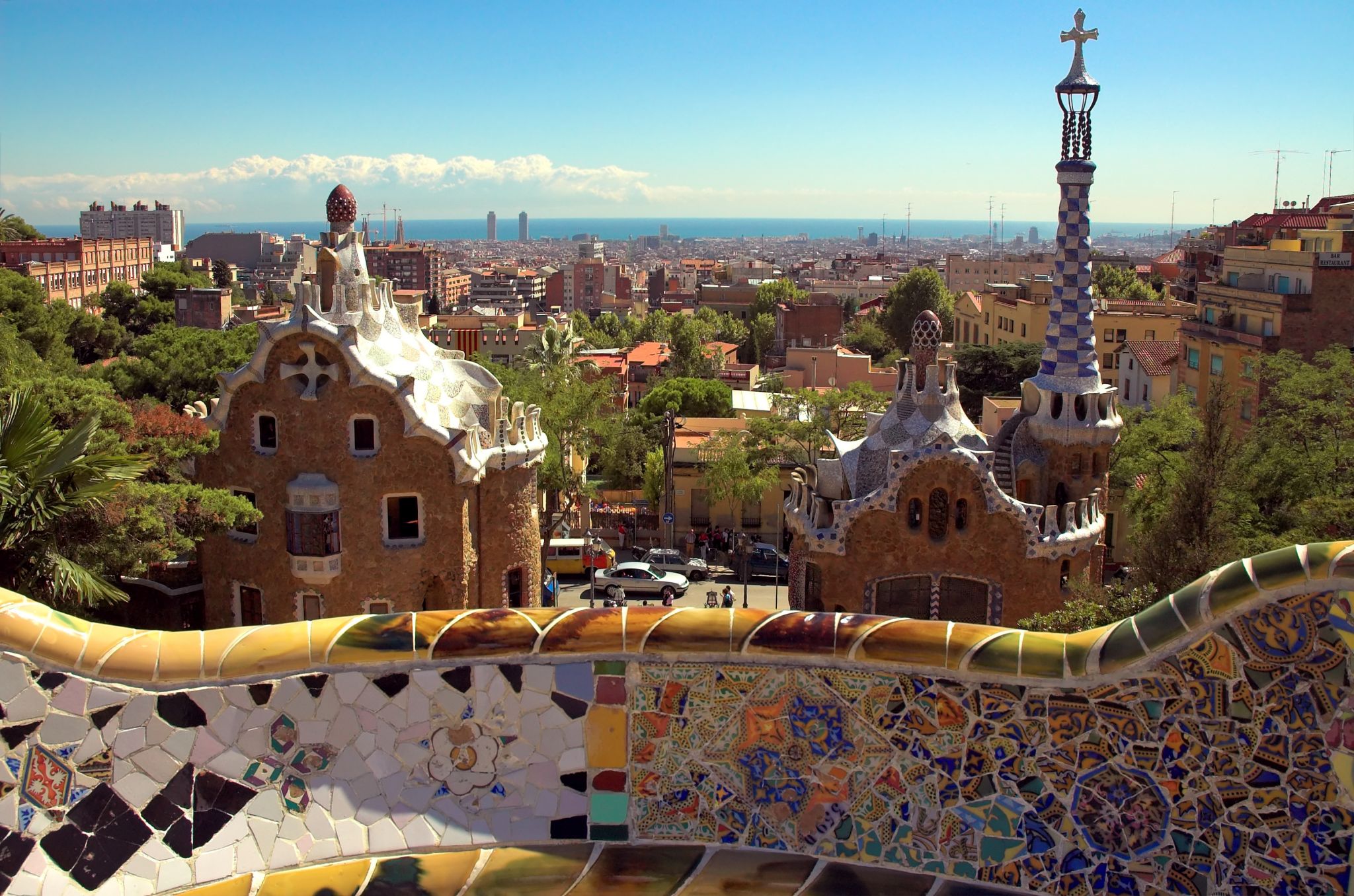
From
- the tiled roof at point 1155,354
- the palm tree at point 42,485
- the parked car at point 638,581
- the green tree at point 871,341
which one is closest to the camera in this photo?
the palm tree at point 42,485

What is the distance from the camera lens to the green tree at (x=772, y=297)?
4592 inches

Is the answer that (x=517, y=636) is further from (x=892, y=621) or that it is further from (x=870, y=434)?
(x=870, y=434)

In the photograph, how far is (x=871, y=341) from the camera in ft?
293

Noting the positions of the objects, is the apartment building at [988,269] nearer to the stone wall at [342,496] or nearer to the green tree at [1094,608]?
the green tree at [1094,608]

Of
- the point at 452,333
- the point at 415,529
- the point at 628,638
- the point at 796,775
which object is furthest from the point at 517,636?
the point at 452,333

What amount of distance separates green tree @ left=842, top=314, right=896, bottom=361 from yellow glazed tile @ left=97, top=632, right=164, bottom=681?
8119 centimetres

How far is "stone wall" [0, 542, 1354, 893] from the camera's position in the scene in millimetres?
5840

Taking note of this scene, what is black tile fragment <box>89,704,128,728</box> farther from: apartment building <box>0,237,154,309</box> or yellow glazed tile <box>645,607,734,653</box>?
apartment building <box>0,237,154,309</box>

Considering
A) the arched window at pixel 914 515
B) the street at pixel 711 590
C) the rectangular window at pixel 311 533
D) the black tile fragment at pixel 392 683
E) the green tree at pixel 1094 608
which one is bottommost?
the street at pixel 711 590

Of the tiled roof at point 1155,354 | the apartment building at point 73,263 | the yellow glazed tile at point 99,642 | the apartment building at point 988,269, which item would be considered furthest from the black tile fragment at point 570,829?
the apartment building at point 988,269

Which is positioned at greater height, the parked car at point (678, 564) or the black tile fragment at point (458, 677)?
the black tile fragment at point (458, 677)

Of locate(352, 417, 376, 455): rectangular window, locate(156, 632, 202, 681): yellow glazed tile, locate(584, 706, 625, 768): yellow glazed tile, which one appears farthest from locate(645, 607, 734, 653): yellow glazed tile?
locate(352, 417, 376, 455): rectangular window

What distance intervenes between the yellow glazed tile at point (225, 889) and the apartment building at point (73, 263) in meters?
77.4

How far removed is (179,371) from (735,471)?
601 inches
